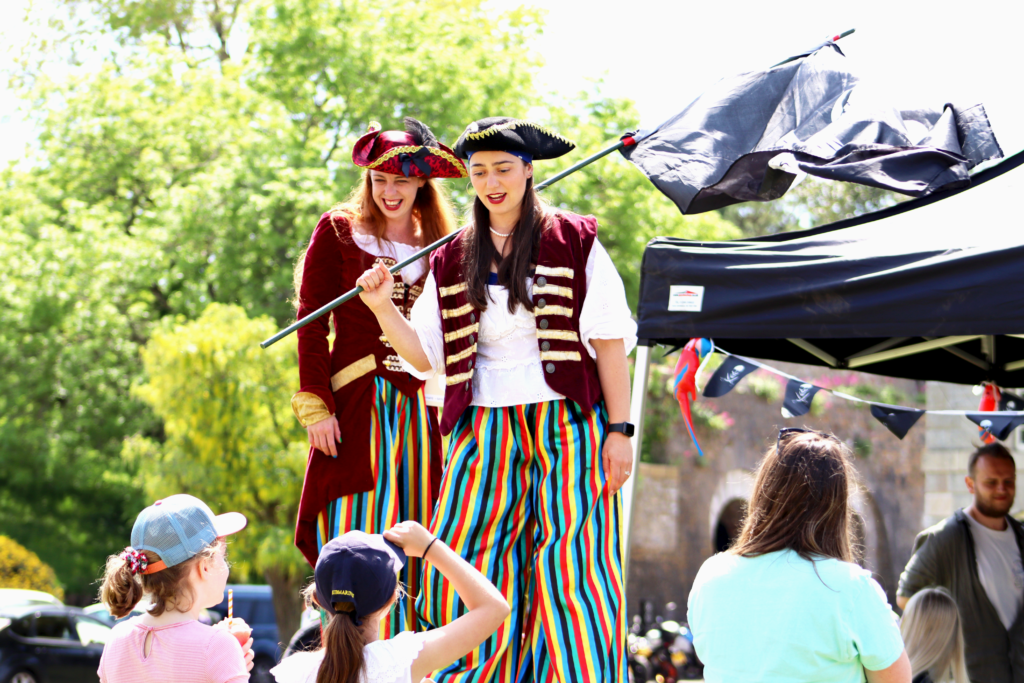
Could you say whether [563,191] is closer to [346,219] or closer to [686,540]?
[686,540]

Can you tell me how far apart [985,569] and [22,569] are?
15677mm

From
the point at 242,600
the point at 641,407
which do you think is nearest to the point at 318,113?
the point at 242,600

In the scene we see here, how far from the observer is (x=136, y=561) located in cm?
229

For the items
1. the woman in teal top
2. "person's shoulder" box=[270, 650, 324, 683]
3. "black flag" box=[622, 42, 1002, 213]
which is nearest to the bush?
"black flag" box=[622, 42, 1002, 213]

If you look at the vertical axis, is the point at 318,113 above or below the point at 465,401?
above

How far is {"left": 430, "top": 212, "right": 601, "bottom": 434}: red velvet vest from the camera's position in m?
2.72

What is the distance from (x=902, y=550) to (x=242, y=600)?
11.7m

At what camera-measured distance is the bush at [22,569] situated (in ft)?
53.5

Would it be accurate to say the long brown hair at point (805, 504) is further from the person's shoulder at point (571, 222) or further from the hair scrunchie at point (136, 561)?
the hair scrunchie at point (136, 561)

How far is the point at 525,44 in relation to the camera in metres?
16.0

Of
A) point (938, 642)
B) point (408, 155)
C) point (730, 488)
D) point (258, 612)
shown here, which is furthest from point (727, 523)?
point (408, 155)

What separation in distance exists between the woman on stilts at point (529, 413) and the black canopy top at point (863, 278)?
0.53 m

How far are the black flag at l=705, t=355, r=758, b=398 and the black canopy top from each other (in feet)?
2.44

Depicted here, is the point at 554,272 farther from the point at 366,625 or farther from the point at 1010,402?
the point at 1010,402
